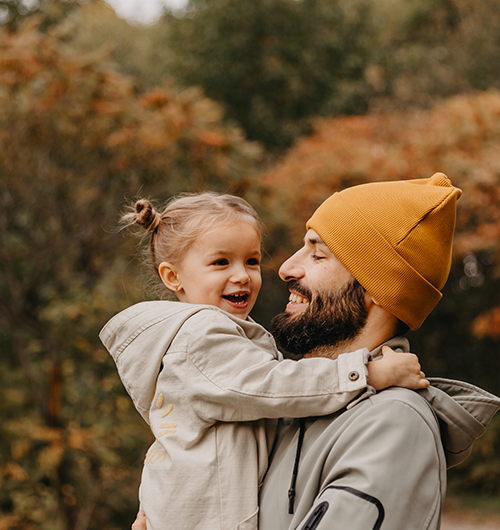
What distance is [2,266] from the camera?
23.8 ft

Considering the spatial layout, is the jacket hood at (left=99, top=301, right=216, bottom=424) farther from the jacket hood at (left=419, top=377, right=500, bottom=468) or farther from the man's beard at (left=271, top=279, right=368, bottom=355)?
the jacket hood at (left=419, top=377, right=500, bottom=468)

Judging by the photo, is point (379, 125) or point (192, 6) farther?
point (192, 6)

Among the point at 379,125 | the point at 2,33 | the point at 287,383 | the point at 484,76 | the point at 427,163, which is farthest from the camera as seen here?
the point at 484,76

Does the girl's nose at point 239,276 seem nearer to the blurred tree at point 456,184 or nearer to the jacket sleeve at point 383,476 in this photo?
the jacket sleeve at point 383,476

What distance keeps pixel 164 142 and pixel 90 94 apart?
101 cm

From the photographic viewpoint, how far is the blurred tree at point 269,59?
12.3m

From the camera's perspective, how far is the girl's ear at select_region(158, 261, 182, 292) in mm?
2182

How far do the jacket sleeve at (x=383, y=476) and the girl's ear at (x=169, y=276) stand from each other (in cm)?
98

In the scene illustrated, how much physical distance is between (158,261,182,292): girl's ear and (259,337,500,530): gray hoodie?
748mm

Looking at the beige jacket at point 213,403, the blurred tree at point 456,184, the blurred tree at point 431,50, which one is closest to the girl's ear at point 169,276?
the beige jacket at point 213,403

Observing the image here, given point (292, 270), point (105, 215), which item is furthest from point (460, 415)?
point (105, 215)

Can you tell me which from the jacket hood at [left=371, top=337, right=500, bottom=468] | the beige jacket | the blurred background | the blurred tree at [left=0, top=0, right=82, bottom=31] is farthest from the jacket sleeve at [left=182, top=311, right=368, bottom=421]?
the blurred tree at [left=0, top=0, right=82, bottom=31]

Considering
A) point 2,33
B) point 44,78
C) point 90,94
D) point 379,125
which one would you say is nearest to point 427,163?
point 379,125

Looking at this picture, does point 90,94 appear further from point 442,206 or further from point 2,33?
point 442,206
